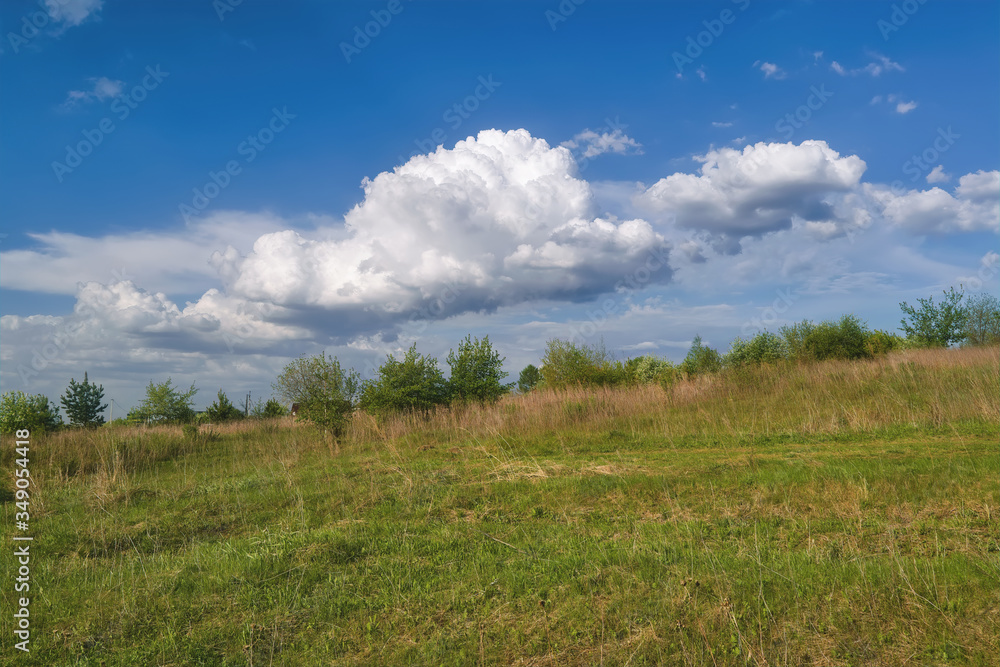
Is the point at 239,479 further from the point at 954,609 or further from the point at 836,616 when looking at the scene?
the point at 954,609

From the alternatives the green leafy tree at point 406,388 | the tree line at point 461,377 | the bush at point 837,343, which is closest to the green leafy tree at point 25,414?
the tree line at point 461,377

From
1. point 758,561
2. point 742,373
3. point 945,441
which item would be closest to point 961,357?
point 742,373

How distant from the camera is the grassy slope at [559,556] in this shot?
16.8ft

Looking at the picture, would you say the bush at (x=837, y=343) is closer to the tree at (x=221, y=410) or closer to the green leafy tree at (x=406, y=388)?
the green leafy tree at (x=406, y=388)

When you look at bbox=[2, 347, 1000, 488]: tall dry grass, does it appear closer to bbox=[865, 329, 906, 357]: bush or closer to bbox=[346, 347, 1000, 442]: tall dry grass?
bbox=[346, 347, 1000, 442]: tall dry grass

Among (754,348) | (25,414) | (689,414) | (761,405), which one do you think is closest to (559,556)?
(689,414)

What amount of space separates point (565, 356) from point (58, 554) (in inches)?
1198

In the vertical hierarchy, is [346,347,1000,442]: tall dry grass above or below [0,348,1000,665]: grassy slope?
above

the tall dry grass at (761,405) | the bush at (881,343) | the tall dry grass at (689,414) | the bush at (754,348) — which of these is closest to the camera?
the tall dry grass at (761,405)

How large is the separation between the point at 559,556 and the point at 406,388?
15.3 metres

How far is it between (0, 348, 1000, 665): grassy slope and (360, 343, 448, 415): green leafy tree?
751 cm

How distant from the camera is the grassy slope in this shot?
5105mm

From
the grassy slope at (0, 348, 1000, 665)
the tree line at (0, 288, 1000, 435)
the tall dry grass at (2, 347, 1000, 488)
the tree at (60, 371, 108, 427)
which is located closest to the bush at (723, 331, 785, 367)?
the tree line at (0, 288, 1000, 435)

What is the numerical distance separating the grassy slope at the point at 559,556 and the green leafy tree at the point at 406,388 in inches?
296
